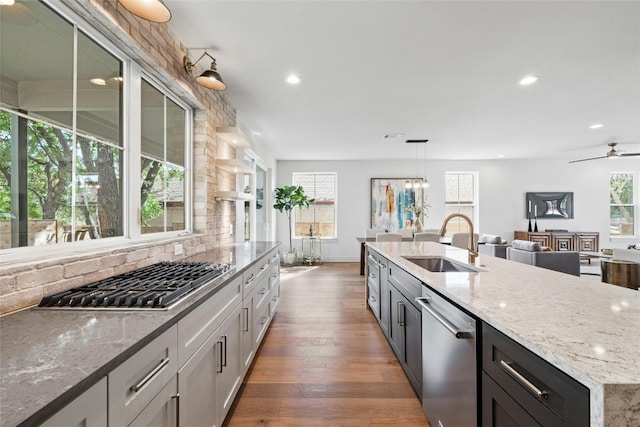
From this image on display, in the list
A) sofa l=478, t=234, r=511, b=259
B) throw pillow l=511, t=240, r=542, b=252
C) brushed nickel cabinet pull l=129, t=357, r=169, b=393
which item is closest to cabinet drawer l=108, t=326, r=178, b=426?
brushed nickel cabinet pull l=129, t=357, r=169, b=393

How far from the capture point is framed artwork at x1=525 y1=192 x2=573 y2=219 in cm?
750

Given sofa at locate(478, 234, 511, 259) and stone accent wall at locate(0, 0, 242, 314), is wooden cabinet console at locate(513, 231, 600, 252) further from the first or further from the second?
stone accent wall at locate(0, 0, 242, 314)

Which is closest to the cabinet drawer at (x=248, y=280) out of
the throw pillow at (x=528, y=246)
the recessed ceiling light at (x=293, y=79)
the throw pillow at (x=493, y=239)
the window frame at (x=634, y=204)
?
the recessed ceiling light at (x=293, y=79)

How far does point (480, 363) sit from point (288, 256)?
6.11 meters

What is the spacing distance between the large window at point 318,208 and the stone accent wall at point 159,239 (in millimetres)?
4013

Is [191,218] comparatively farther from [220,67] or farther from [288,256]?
[288,256]

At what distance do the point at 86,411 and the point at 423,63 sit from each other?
10.5 feet

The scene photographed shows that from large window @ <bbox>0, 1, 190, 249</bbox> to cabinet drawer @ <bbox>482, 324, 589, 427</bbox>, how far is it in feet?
6.30

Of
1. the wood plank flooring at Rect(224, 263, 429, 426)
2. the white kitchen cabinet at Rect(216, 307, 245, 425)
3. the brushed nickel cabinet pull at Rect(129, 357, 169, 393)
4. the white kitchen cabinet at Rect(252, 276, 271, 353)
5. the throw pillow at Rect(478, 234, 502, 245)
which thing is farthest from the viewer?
the throw pillow at Rect(478, 234, 502, 245)

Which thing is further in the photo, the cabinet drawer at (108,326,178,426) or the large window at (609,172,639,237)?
the large window at (609,172,639,237)

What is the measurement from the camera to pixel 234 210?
3789 millimetres

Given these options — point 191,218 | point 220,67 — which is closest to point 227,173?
point 191,218

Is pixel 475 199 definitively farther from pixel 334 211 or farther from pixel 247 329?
pixel 247 329

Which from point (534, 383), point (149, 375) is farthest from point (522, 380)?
point (149, 375)
